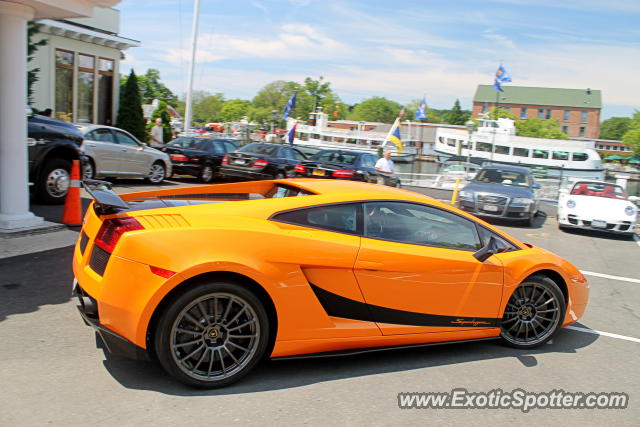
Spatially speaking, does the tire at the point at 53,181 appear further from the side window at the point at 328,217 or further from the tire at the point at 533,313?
the tire at the point at 533,313

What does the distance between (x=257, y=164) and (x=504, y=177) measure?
23.9ft

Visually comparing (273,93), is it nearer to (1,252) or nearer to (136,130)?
(136,130)

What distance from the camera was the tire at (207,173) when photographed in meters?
17.8

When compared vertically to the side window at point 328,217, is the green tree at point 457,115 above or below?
above

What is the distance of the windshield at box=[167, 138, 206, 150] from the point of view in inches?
712

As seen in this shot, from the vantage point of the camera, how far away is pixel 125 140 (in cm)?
1470

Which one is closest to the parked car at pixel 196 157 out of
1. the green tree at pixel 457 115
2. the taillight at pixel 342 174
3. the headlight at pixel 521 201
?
the taillight at pixel 342 174

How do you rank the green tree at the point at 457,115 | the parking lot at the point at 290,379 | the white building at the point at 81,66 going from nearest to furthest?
1. the parking lot at the point at 290,379
2. the white building at the point at 81,66
3. the green tree at the point at 457,115

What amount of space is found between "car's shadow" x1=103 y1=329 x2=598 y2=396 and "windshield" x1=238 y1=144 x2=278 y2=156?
1339 cm

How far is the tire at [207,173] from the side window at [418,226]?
14.2 metres

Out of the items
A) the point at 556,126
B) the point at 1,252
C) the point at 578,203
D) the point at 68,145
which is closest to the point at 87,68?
the point at 68,145

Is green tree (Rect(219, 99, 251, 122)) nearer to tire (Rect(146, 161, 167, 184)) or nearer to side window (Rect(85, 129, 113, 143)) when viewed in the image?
tire (Rect(146, 161, 167, 184))

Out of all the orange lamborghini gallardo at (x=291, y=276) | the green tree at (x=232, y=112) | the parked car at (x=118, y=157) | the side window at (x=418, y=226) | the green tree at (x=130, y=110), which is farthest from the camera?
the green tree at (x=232, y=112)

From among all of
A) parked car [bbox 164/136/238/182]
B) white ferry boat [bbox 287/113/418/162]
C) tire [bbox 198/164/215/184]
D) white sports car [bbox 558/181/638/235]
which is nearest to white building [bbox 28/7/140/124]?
parked car [bbox 164/136/238/182]
